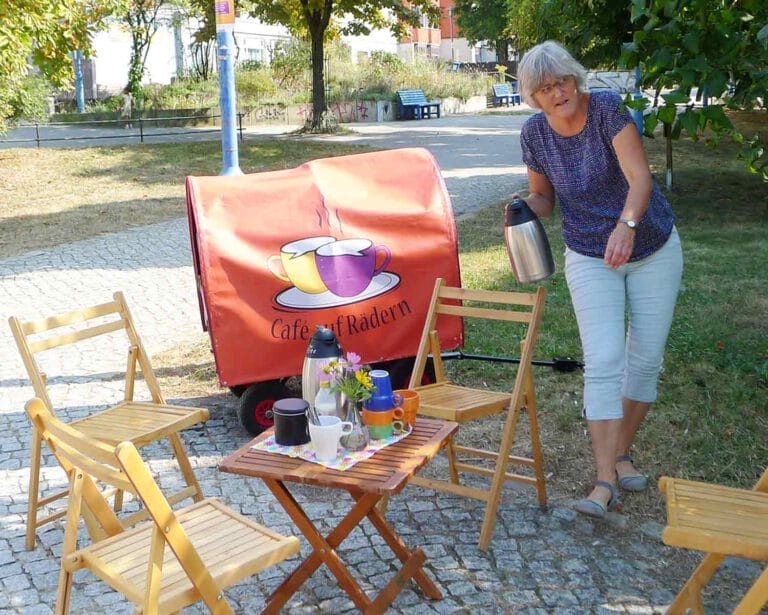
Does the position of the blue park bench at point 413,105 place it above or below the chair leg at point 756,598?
above

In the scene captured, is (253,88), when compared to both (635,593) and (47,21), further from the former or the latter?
(635,593)

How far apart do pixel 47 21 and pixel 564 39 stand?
8.31 m

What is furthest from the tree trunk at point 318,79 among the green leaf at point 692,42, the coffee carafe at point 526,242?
the green leaf at point 692,42

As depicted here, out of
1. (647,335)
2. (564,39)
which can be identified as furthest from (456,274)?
(564,39)

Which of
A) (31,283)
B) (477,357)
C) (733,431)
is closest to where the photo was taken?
(733,431)

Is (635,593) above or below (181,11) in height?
below

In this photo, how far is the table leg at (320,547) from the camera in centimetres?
317

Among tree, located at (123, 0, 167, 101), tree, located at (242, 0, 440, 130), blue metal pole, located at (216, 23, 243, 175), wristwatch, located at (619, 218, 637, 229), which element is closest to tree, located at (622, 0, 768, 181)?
wristwatch, located at (619, 218, 637, 229)

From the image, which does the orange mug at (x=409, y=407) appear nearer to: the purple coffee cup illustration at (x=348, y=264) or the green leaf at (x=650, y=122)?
the green leaf at (x=650, y=122)

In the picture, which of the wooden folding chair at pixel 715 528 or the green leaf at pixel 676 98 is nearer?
the wooden folding chair at pixel 715 528

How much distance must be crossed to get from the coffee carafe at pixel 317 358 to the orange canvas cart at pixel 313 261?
160cm

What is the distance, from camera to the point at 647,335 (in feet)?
13.1

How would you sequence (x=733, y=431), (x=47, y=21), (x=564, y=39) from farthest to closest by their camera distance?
(x=47, y=21), (x=564, y=39), (x=733, y=431)

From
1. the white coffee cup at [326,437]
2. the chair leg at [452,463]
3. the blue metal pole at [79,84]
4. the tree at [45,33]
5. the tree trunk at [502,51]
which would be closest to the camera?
the white coffee cup at [326,437]
